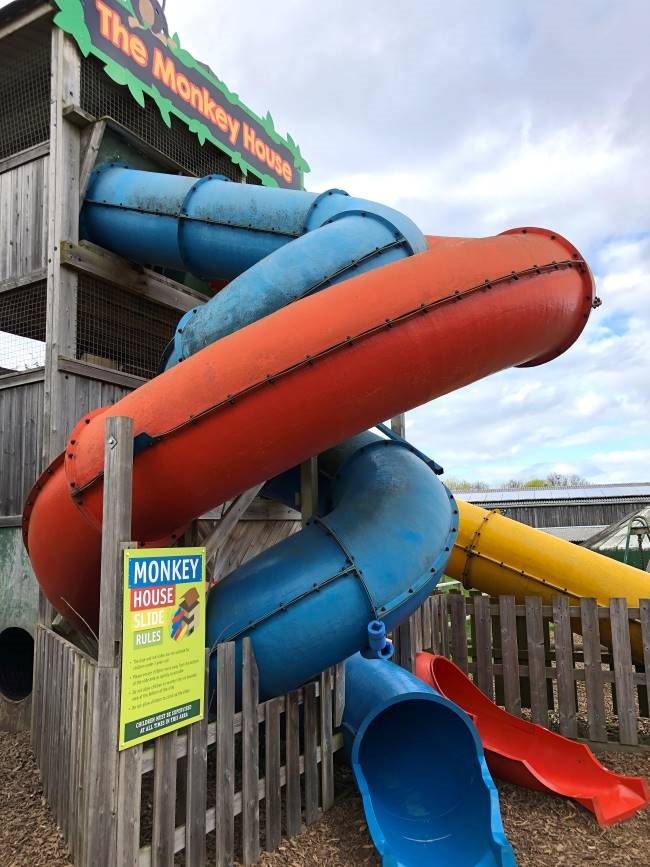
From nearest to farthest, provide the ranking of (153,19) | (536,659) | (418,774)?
(418,774)
(536,659)
(153,19)

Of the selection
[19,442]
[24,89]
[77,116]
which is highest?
[24,89]

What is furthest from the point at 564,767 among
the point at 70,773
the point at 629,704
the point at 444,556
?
the point at 70,773

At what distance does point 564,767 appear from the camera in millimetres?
5008

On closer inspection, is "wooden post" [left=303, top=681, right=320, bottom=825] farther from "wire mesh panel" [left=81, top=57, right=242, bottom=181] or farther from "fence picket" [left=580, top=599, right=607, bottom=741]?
"wire mesh panel" [left=81, top=57, right=242, bottom=181]

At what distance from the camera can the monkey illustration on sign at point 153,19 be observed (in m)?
6.87

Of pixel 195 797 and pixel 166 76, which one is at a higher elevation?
pixel 166 76

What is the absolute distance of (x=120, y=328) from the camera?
288 inches

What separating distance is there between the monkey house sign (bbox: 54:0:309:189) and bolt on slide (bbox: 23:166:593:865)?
336cm

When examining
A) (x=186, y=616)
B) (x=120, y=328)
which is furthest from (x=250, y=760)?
(x=120, y=328)

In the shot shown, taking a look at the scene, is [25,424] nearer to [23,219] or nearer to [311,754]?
[23,219]

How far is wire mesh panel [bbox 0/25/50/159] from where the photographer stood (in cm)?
654

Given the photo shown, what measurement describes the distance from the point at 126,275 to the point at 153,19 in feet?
9.27

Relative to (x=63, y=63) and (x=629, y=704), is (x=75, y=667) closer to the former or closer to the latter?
(x=629, y=704)

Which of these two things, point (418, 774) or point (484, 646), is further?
point (484, 646)
